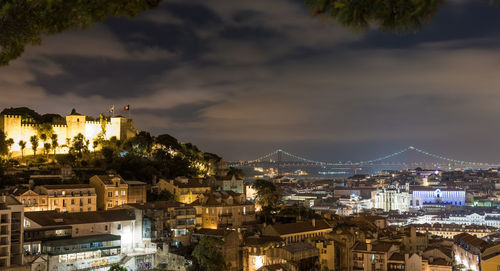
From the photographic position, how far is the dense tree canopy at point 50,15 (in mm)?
4552

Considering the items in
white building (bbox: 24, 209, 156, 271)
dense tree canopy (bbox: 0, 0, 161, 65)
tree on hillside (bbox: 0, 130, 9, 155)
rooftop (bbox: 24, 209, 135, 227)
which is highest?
tree on hillside (bbox: 0, 130, 9, 155)

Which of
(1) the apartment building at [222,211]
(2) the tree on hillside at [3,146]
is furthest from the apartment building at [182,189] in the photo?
(2) the tree on hillside at [3,146]

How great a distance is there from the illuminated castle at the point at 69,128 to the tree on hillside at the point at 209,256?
61.0 feet

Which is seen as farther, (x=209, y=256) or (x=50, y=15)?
(x=209, y=256)

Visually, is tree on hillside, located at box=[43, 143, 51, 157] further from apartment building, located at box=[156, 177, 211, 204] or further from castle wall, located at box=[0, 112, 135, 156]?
apartment building, located at box=[156, 177, 211, 204]

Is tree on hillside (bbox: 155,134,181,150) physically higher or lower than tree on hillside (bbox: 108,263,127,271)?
higher

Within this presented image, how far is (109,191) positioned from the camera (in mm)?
25859

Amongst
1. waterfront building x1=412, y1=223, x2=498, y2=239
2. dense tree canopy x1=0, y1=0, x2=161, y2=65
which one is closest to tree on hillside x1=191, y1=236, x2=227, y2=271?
dense tree canopy x1=0, y1=0, x2=161, y2=65

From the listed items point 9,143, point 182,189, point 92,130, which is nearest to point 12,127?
point 9,143

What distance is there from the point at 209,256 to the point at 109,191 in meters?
8.14

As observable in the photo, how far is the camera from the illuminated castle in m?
33.6

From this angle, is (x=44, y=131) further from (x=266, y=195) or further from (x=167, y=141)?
(x=266, y=195)

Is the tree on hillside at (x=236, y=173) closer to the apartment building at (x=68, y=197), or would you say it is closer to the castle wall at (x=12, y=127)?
the apartment building at (x=68, y=197)

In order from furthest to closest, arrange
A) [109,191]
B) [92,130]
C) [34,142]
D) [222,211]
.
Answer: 1. [92,130]
2. [34,142]
3. [222,211]
4. [109,191]
